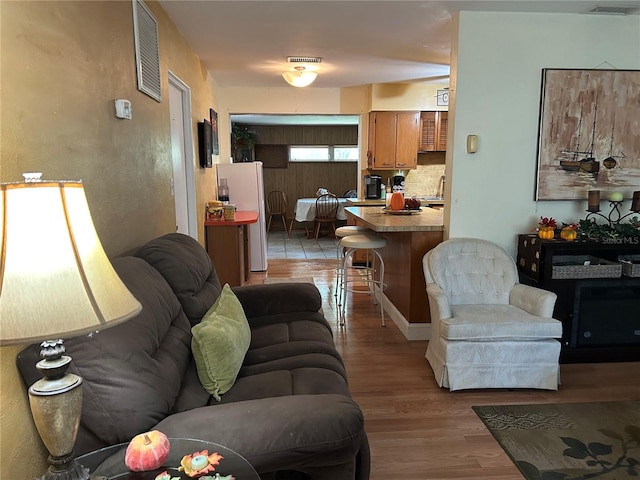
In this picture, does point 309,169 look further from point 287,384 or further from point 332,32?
point 287,384

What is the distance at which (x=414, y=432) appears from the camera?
7.18 feet

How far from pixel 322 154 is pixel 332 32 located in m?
6.51

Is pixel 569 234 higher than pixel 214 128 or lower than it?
lower

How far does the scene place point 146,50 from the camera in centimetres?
256

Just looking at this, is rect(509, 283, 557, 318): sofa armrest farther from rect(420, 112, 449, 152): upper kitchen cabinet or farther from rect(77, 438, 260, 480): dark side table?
rect(420, 112, 449, 152): upper kitchen cabinet

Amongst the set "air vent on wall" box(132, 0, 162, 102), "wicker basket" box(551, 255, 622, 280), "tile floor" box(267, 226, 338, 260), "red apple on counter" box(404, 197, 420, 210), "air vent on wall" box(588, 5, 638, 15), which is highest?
"air vent on wall" box(588, 5, 638, 15)

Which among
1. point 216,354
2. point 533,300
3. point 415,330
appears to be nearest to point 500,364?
point 533,300

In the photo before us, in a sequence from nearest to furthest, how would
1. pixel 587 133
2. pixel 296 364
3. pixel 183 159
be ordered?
pixel 296 364 → pixel 587 133 → pixel 183 159

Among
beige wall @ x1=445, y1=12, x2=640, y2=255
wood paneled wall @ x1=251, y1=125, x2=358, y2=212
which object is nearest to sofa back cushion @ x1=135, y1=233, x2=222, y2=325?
beige wall @ x1=445, y1=12, x2=640, y2=255

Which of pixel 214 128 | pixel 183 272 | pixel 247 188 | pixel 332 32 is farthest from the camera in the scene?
pixel 247 188

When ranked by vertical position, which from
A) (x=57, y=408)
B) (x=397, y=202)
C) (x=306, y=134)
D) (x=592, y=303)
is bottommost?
(x=592, y=303)

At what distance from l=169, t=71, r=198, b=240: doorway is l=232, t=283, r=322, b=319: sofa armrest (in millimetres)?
1270

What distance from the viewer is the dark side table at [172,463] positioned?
42.8 inches

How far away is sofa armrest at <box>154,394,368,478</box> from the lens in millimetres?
1215
